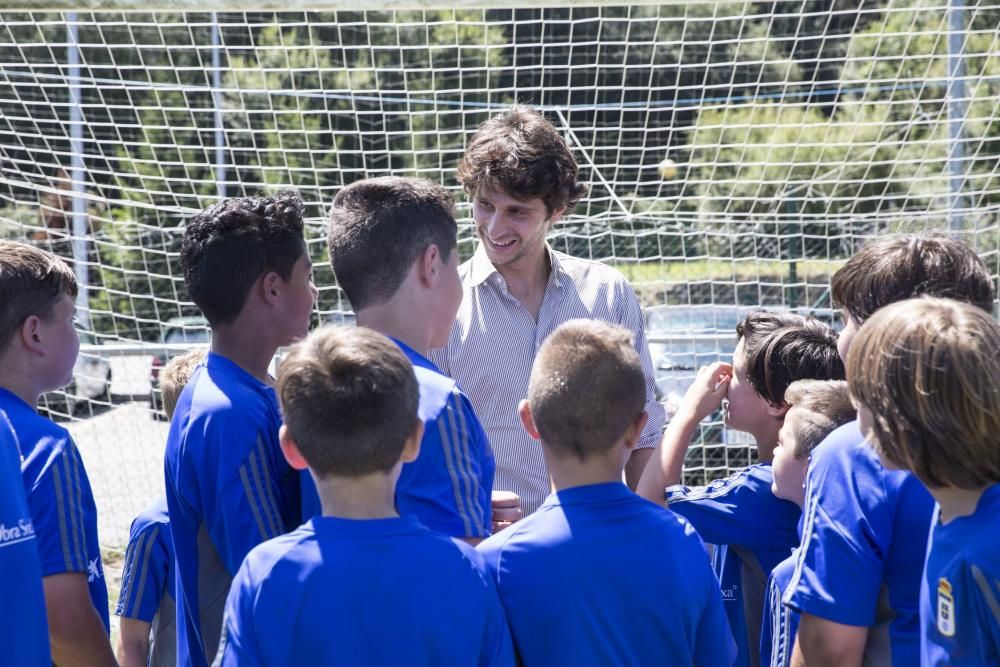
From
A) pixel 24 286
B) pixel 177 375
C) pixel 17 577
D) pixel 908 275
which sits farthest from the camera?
pixel 177 375

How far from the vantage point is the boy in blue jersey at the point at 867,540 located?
179 centimetres

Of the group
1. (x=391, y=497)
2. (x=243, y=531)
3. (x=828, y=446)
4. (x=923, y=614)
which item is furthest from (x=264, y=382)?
(x=923, y=614)

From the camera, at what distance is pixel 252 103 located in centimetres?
1304

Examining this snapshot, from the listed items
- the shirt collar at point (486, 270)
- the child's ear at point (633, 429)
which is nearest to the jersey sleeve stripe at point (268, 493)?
the child's ear at point (633, 429)

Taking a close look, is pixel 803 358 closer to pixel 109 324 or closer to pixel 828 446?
pixel 828 446

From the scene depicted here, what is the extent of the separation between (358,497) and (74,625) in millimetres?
836

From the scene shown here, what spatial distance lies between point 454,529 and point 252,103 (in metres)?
12.1

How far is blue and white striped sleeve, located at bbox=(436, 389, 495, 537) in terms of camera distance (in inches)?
70.9

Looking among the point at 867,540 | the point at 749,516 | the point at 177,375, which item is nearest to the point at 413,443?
the point at 867,540

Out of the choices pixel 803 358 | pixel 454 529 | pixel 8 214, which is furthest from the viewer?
pixel 8 214

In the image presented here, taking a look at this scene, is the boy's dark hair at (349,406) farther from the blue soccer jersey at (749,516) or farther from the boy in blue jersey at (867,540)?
the blue soccer jersey at (749,516)

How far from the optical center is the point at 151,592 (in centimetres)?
262

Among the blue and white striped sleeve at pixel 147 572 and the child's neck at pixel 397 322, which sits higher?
the child's neck at pixel 397 322

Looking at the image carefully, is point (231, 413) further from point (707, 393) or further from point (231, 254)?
point (707, 393)
